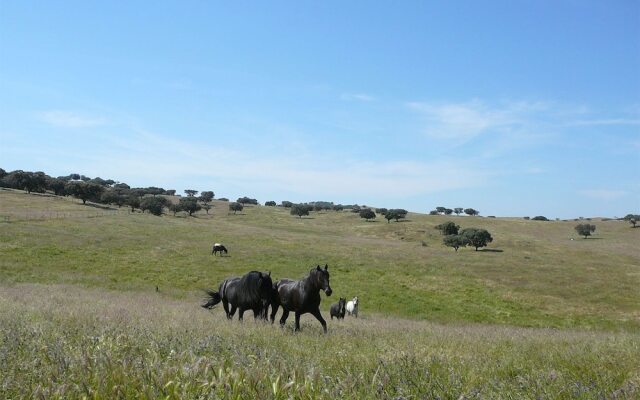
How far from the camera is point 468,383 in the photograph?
18.5ft

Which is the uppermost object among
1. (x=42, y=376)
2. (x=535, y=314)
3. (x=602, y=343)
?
(x=42, y=376)

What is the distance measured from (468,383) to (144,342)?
441cm

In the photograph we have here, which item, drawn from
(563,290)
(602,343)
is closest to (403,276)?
(563,290)

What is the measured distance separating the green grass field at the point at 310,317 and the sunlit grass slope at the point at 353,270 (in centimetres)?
28

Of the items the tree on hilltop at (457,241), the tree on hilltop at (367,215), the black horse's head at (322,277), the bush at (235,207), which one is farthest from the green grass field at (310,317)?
the tree on hilltop at (457,241)

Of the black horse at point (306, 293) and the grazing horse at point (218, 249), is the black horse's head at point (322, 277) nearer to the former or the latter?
the black horse at point (306, 293)

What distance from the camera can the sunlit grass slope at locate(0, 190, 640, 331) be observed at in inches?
1593

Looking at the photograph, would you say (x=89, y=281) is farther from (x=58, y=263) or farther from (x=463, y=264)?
(x=463, y=264)

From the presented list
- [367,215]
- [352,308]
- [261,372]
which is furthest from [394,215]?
[261,372]

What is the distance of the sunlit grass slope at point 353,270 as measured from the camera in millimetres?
40469

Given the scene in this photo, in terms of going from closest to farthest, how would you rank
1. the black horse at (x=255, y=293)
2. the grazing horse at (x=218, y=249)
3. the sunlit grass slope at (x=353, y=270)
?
the black horse at (x=255, y=293), the sunlit grass slope at (x=353, y=270), the grazing horse at (x=218, y=249)

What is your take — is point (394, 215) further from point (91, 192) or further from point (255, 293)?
point (255, 293)

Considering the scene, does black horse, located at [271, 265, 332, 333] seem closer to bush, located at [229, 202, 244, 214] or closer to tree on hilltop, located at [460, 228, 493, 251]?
tree on hilltop, located at [460, 228, 493, 251]

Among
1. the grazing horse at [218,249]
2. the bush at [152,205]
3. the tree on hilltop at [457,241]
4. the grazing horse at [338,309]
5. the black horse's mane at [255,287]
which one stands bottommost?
the grazing horse at [338,309]
